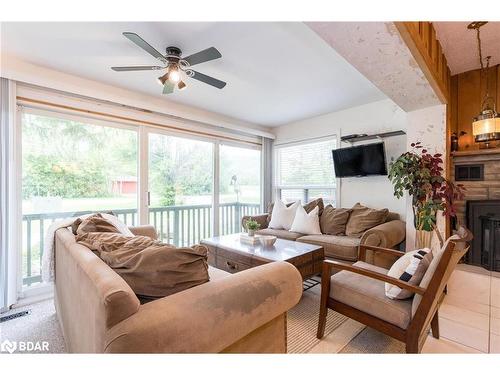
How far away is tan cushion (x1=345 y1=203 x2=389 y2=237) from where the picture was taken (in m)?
3.00

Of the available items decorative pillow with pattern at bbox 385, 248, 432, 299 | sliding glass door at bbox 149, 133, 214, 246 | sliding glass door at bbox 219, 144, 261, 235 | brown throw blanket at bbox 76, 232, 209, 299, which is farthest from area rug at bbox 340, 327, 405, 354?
sliding glass door at bbox 219, 144, 261, 235

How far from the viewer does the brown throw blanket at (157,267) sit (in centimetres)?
96

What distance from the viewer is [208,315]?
856 millimetres

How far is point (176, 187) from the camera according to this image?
145 inches

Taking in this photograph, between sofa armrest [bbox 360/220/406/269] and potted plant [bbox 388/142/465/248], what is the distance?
234 mm

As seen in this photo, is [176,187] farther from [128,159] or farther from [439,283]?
[439,283]

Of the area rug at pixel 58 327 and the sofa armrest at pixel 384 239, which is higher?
the sofa armrest at pixel 384 239

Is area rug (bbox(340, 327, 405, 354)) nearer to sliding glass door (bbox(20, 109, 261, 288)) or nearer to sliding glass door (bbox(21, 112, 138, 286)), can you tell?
sliding glass door (bbox(20, 109, 261, 288))

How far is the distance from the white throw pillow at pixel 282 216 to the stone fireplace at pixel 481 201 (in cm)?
213

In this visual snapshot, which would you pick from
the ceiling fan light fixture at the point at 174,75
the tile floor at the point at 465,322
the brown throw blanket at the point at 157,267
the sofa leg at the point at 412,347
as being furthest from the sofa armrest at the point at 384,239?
the ceiling fan light fixture at the point at 174,75

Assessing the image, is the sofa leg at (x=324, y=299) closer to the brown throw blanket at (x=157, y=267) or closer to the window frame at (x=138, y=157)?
the brown throw blanket at (x=157, y=267)
